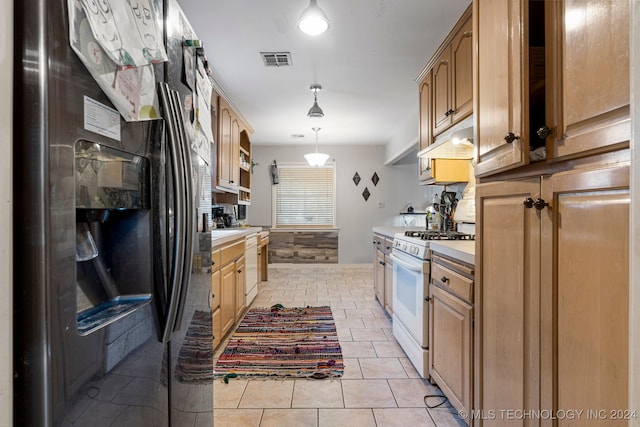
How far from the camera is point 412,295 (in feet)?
7.41

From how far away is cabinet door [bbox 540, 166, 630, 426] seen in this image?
0.68 metres

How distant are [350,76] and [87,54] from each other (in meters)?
2.84

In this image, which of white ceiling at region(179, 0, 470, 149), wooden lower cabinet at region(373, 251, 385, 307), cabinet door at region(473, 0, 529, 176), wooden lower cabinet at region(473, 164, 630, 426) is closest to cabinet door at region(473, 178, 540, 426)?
wooden lower cabinet at region(473, 164, 630, 426)

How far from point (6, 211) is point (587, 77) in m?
1.24

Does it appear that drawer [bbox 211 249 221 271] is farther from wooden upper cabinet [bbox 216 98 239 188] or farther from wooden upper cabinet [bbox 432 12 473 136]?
wooden upper cabinet [bbox 432 12 473 136]

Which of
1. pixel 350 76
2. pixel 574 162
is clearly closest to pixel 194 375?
pixel 574 162

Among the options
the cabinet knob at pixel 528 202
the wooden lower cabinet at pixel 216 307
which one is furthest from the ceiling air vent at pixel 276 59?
the cabinet knob at pixel 528 202

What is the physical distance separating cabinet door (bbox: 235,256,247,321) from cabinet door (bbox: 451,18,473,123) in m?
2.25

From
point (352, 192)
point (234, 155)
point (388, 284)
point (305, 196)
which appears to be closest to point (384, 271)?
point (388, 284)

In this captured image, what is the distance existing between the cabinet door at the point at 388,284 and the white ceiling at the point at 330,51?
1858mm

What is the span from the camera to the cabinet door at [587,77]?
0.68 meters

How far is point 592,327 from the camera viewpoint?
2.46 ft

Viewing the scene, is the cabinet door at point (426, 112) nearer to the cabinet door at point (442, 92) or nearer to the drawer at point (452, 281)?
the cabinet door at point (442, 92)

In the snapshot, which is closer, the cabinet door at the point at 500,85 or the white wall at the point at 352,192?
the cabinet door at the point at 500,85
